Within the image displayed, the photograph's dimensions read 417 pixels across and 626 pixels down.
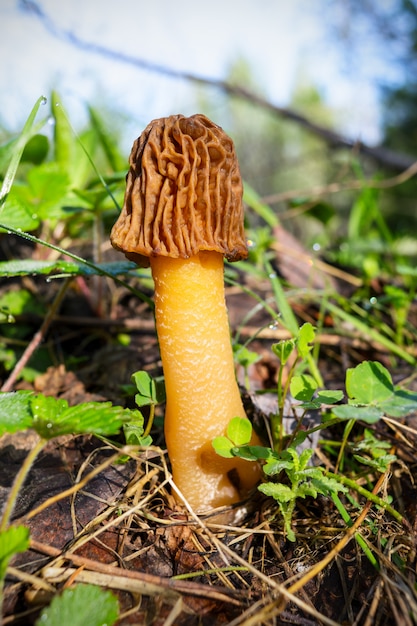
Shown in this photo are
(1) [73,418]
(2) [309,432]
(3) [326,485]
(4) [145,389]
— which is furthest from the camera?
(4) [145,389]

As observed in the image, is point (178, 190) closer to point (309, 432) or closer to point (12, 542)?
point (309, 432)

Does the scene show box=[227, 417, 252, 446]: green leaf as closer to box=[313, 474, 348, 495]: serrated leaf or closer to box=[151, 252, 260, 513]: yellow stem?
box=[151, 252, 260, 513]: yellow stem

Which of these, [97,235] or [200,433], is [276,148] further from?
[200,433]

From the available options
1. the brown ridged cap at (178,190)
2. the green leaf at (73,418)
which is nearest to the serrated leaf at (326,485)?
the green leaf at (73,418)

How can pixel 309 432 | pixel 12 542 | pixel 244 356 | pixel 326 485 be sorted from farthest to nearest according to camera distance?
pixel 244 356, pixel 309 432, pixel 326 485, pixel 12 542

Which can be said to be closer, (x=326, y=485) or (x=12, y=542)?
(x=12, y=542)

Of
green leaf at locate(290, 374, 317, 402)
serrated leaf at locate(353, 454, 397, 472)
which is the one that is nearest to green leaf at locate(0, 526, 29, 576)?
green leaf at locate(290, 374, 317, 402)

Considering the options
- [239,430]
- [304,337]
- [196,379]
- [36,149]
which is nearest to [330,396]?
[304,337]
